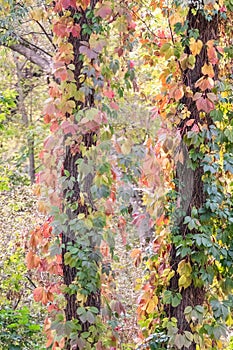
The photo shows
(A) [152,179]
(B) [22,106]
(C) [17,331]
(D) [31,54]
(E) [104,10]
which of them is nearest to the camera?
(E) [104,10]

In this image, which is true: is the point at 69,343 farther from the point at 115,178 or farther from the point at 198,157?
the point at 198,157

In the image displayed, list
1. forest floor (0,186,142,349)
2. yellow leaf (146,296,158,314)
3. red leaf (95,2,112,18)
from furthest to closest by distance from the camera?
forest floor (0,186,142,349), yellow leaf (146,296,158,314), red leaf (95,2,112,18)

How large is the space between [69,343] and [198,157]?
3.73ft

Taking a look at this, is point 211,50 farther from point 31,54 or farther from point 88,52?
point 31,54

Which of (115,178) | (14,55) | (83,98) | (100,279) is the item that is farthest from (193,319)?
(14,55)

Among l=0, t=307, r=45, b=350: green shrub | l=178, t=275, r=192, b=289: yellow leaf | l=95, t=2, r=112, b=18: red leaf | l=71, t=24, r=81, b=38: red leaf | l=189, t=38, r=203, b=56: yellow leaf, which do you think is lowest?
l=0, t=307, r=45, b=350: green shrub

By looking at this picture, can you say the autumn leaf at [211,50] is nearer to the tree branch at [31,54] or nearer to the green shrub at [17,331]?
the green shrub at [17,331]

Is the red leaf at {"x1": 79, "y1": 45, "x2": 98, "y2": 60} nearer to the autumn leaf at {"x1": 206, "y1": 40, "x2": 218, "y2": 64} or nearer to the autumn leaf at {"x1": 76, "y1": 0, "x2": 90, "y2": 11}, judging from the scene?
the autumn leaf at {"x1": 76, "y1": 0, "x2": 90, "y2": 11}

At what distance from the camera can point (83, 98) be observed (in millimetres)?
3234

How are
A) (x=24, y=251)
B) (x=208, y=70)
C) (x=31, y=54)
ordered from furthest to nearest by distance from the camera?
(x=31, y=54)
(x=24, y=251)
(x=208, y=70)

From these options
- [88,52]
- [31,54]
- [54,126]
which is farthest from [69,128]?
[31,54]

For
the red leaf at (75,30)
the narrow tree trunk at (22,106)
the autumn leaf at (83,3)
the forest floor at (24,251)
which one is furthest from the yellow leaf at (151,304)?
the narrow tree trunk at (22,106)

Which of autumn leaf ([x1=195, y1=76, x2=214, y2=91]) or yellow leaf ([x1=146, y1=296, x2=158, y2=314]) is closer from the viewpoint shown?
autumn leaf ([x1=195, y1=76, x2=214, y2=91])

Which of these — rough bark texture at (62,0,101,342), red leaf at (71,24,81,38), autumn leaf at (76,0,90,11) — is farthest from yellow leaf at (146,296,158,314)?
autumn leaf at (76,0,90,11)
